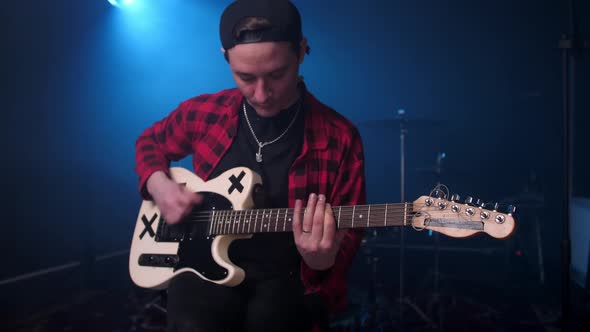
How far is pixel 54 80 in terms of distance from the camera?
3225mm

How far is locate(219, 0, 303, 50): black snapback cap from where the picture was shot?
1.42m

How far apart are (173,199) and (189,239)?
18 centimetres

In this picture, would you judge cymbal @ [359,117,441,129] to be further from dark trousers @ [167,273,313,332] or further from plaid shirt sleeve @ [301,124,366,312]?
dark trousers @ [167,273,313,332]

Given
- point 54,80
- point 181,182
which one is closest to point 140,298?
point 54,80

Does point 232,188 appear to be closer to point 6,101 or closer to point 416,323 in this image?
point 416,323

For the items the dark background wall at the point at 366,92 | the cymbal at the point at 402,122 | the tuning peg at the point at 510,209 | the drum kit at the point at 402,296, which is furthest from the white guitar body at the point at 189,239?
the dark background wall at the point at 366,92

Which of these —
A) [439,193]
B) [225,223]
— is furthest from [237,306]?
[439,193]

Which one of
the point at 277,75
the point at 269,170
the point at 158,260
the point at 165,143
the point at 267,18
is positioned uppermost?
the point at 267,18

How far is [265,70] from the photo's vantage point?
1421mm

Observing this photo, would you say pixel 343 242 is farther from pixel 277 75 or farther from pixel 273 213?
pixel 277 75

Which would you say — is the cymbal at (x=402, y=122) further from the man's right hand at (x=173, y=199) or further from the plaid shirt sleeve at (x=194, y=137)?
the man's right hand at (x=173, y=199)

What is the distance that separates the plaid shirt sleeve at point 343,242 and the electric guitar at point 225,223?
0.81 ft

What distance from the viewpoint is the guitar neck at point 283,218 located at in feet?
3.95

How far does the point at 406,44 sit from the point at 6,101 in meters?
3.71
